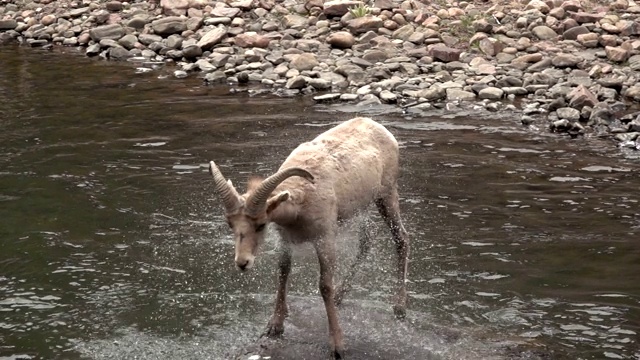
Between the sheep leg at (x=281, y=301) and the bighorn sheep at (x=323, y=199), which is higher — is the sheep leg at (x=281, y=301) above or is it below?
below

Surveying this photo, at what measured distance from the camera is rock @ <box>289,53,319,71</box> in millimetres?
20109

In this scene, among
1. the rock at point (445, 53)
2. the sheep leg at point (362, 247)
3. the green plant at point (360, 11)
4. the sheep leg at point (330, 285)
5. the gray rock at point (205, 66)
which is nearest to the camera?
the sheep leg at point (330, 285)

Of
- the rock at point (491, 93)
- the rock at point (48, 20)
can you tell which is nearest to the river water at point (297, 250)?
the rock at point (491, 93)

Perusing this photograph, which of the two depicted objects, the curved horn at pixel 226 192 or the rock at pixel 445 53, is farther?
the rock at pixel 445 53

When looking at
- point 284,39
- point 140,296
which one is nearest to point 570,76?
point 284,39

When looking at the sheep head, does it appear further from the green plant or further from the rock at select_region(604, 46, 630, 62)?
the green plant

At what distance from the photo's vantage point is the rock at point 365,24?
21.6 meters

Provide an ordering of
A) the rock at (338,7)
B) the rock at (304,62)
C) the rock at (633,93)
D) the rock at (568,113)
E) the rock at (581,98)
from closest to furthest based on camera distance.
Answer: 1. the rock at (568,113)
2. the rock at (581,98)
3. the rock at (633,93)
4. the rock at (304,62)
5. the rock at (338,7)

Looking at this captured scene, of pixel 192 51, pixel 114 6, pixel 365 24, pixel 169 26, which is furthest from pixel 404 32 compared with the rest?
pixel 114 6

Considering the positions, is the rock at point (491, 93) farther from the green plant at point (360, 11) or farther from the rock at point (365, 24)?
the green plant at point (360, 11)

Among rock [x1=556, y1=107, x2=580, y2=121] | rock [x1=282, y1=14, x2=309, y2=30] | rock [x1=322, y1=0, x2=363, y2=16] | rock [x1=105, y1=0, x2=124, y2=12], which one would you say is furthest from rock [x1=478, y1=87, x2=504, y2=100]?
rock [x1=105, y1=0, x2=124, y2=12]

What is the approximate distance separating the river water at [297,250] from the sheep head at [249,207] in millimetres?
1315

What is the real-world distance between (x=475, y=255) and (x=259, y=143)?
18.4ft

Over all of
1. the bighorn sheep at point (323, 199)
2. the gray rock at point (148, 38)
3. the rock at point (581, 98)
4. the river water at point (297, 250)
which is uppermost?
the bighorn sheep at point (323, 199)
